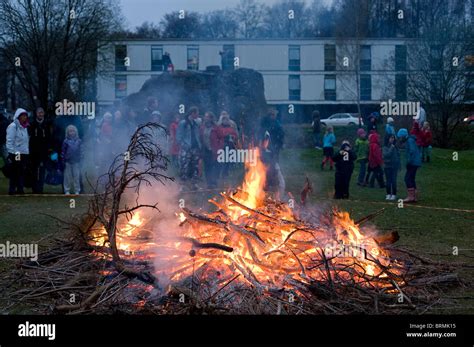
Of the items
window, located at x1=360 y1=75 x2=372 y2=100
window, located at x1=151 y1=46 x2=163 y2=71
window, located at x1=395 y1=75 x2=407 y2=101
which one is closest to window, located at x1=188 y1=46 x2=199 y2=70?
window, located at x1=151 y1=46 x2=163 y2=71

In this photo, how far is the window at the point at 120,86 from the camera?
31422 mm

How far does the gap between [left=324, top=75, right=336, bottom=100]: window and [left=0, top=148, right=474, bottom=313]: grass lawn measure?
9.00 meters

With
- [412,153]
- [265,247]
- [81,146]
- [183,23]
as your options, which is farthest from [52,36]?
[265,247]

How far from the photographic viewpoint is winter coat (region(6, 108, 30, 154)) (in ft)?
54.3

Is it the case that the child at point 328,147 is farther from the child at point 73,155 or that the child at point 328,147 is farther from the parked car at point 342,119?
the parked car at point 342,119

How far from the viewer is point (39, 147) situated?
17.5 m

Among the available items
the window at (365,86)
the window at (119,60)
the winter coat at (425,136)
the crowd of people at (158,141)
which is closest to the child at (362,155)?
the crowd of people at (158,141)

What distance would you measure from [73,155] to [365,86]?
96.3ft

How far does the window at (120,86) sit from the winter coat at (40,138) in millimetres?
13402

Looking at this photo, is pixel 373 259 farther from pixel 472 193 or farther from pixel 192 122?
pixel 472 193

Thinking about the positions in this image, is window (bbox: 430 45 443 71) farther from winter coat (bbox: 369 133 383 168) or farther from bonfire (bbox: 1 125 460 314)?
bonfire (bbox: 1 125 460 314)

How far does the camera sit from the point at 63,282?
7.74 m

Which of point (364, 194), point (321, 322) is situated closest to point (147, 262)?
point (321, 322)

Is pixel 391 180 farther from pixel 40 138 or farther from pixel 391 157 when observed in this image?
pixel 40 138
